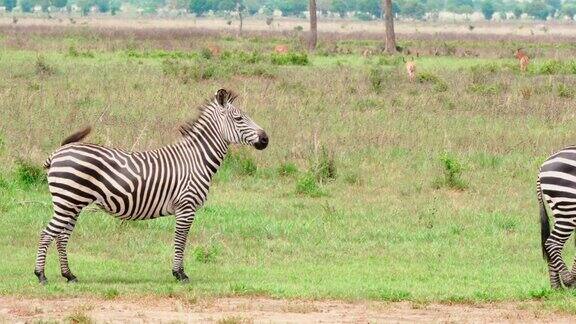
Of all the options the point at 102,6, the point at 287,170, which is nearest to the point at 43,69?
the point at 287,170

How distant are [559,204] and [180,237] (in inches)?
132

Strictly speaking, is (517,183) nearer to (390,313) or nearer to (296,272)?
(296,272)

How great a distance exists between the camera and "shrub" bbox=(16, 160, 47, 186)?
15.7 metres

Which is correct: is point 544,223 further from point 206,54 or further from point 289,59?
point 206,54

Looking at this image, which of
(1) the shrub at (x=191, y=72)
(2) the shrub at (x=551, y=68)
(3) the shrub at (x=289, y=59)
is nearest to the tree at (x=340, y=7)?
(3) the shrub at (x=289, y=59)

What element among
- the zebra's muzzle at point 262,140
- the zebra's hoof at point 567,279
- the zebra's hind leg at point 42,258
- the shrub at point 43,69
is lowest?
the shrub at point 43,69

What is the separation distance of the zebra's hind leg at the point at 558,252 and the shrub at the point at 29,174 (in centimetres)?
764

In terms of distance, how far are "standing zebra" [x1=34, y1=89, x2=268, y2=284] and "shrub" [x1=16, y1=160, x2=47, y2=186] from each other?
5022 mm

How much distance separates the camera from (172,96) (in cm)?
2348

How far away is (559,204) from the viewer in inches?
408

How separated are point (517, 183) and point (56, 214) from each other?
8.52m

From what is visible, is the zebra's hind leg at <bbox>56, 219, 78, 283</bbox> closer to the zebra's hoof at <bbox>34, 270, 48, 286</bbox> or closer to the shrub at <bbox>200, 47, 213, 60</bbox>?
the zebra's hoof at <bbox>34, 270, 48, 286</bbox>

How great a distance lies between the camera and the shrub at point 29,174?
15.7 m

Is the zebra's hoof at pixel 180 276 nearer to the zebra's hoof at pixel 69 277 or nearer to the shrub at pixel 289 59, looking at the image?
the zebra's hoof at pixel 69 277
